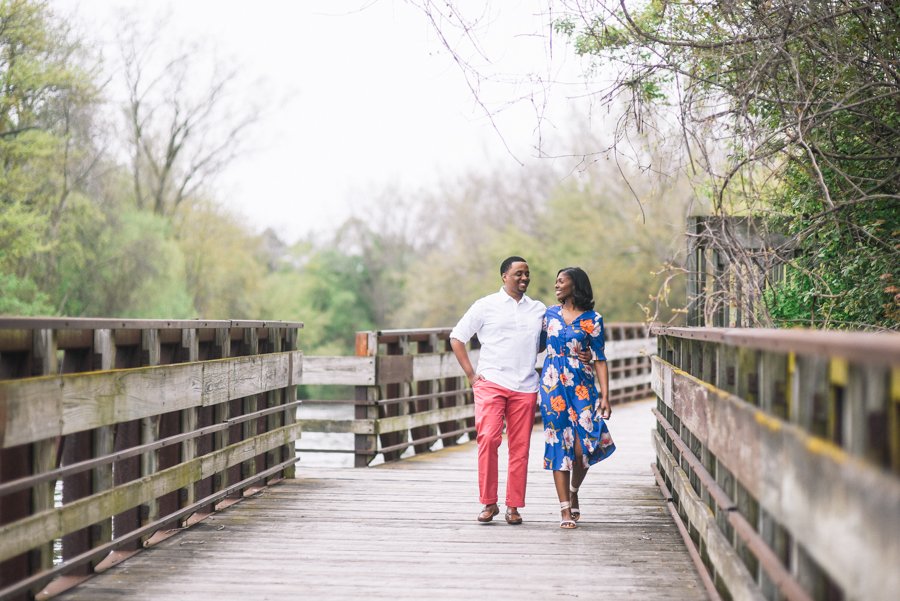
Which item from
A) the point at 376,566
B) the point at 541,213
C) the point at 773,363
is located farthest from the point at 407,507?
the point at 541,213

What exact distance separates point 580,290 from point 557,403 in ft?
2.33

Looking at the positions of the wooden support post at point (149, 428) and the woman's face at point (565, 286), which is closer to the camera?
the wooden support post at point (149, 428)

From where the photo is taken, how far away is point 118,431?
5.54 meters

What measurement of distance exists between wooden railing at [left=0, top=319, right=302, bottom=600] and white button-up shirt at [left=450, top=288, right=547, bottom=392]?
156 centimetres

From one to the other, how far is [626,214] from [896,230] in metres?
31.1

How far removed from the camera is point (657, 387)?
27.2 feet

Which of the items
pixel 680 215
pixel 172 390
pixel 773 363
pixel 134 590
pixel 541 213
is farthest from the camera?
pixel 541 213

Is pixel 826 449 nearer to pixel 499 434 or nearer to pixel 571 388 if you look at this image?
pixel 571 388

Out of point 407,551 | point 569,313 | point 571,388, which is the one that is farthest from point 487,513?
point 569,313

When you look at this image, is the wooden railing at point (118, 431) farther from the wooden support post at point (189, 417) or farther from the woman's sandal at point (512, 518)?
the woman's sandal at point (512, 518)

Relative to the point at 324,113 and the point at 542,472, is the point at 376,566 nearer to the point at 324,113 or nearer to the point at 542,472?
the point at 542,472

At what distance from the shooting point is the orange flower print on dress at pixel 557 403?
6.90 m

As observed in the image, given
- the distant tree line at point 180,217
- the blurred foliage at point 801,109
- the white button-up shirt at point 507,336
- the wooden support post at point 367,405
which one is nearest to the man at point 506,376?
the white button-up shirt at point 507,336

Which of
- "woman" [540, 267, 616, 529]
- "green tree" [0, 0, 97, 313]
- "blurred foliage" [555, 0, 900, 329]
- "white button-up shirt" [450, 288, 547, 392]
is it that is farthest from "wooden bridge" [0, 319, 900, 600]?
"green tree" [0, 0, 97, 313]
